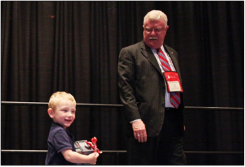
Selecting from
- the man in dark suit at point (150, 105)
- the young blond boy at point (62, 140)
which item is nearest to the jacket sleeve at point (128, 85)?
the man in dark suit at point (150, 105)

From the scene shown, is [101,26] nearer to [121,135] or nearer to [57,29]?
[57,29]

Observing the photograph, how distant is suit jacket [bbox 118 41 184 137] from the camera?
1824mm

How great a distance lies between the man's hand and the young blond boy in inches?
16.4

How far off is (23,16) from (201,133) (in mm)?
2216

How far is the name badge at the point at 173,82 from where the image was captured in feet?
6.13

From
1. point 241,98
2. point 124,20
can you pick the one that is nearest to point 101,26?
point 124,20

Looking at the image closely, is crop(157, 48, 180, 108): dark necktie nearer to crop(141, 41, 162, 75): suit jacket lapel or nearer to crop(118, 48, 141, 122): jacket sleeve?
crop(141, 41, 162, 75): suit jacket lapel

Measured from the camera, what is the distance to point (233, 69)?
10.8ft

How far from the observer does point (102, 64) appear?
300 cm

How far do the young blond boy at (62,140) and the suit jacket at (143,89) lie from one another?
17.5 inches

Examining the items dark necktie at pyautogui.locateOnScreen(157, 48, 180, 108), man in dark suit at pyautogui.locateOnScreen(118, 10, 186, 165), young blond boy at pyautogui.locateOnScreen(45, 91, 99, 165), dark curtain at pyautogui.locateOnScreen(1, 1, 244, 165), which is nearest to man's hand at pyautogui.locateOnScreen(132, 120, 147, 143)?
man in dark suit at pyautogui.locateOnScreen(118, 10, 186, 165)

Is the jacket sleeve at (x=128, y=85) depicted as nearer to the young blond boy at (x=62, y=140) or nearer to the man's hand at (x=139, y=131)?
the man's hand at (x=139, y=131)

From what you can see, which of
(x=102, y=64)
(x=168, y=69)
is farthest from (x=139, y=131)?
(x=102, y=64)

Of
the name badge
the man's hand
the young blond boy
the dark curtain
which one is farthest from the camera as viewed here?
the dark curtain
